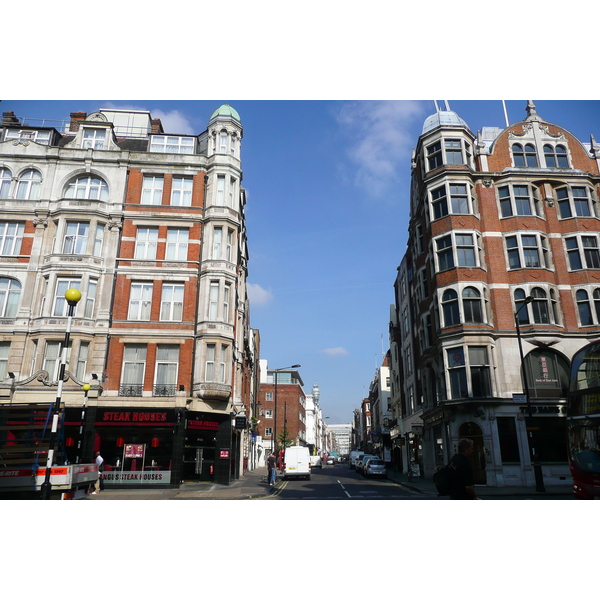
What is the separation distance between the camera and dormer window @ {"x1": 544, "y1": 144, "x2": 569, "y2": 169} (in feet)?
103

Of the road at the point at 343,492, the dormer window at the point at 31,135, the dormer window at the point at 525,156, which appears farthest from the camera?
the dormer window at the point at 525,156

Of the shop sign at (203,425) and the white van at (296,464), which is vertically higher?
the shop sign at (203,425)

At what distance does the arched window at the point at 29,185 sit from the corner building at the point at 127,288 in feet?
0.28

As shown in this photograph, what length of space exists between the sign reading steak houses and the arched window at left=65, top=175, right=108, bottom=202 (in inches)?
524

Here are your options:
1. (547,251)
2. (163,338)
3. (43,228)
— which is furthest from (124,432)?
(547,251)

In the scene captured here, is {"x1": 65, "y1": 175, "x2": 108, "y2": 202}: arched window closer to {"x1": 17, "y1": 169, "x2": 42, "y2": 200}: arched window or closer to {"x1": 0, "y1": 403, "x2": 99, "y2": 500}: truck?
{"x1": 17, "y1": 169, "x2": 42, "y2": 200}: arched window

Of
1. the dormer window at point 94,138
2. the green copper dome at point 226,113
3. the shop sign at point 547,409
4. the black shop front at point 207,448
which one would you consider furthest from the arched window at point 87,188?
the shop sign at point 547,409

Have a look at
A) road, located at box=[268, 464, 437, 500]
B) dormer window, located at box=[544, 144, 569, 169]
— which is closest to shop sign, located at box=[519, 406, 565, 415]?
road, located at box=[268, 464, 437, 500]

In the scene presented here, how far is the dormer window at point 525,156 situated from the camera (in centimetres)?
3177

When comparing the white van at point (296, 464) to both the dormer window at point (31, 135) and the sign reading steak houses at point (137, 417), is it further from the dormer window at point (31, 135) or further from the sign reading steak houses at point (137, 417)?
the dormer window at point (31, 135)

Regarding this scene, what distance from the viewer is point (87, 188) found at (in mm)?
29562

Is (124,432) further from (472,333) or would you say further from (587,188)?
(587,188)

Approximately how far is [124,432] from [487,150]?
1160 inches

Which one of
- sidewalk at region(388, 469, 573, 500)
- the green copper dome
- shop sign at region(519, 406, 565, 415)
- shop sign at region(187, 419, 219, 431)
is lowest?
sidewalk at region(388, 469, 573, 500)
